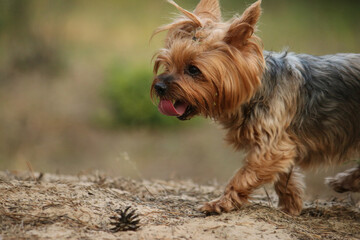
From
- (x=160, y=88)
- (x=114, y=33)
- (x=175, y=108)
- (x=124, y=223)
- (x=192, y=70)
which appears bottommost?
(x=124, y=223)

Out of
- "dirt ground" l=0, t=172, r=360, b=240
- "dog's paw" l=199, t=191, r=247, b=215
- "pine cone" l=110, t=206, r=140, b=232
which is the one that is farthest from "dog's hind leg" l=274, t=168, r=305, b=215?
"pine cone" l=110, t=206, r=140, b=232

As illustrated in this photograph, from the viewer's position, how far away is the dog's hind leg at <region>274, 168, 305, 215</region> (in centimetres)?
497

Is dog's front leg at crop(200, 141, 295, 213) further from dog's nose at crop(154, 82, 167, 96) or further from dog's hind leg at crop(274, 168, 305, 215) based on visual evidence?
dog's nose at crop(154, 82, 167, 96)

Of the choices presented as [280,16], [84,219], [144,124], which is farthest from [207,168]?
[84,219]

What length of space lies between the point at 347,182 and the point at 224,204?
1.68 metres

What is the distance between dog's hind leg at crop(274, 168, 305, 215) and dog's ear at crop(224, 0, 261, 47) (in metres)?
1.57

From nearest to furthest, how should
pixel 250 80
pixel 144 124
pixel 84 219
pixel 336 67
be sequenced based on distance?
pixel 84 219, pixel 250 80, pixel 336 67, pixel 144 124

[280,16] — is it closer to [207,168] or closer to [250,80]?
[207,168]

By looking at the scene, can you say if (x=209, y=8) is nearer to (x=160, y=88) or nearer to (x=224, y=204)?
(x=160, y=88)

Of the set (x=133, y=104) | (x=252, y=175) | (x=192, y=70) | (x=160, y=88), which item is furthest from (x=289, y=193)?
(x=133, y=104)

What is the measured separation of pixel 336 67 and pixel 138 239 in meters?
2.71

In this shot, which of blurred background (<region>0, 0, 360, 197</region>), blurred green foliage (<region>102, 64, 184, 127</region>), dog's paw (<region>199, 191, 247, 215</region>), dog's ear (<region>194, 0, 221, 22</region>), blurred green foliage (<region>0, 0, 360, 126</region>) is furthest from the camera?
blurred green foliage (<region>0, 0, 360, 126</region>)

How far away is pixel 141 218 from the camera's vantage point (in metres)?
3.80

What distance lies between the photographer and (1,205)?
11.9 ft
